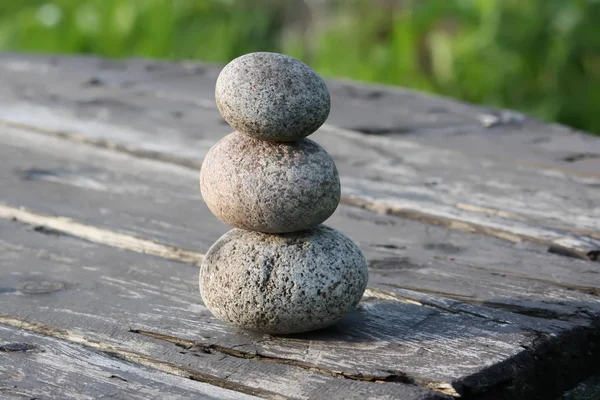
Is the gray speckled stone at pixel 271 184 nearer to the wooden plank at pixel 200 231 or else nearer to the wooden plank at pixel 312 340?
the wooden plank at pixel 312 340

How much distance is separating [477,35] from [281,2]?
207 cm

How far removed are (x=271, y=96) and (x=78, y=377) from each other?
1.66 ft

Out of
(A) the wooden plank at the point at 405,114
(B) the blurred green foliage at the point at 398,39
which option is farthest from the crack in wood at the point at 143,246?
(B) the blurred green foliage at the point at 398,39

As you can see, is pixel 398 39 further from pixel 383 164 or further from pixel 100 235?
pixel 100 235

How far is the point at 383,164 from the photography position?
2.62 m

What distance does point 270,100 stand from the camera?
4.88 ft

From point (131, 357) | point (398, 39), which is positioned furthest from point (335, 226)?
point (398, 39)

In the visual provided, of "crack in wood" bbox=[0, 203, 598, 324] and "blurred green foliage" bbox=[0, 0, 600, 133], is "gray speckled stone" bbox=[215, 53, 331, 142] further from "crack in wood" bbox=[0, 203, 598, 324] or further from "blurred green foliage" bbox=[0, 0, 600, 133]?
"blurred green foliage" bbox=[0, 0, 600, 133]

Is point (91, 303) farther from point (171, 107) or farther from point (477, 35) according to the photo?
point (477, 35)

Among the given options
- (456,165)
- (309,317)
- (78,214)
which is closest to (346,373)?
(309,317)

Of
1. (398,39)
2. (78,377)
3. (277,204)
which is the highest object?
(398,39)

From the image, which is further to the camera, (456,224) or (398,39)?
(398,39)

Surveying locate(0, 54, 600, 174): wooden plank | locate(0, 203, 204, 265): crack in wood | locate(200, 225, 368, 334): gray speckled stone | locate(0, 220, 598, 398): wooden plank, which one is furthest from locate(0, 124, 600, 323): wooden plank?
locate(0, 54, 600, 174): wooden plank

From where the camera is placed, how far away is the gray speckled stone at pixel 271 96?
4.89ft
